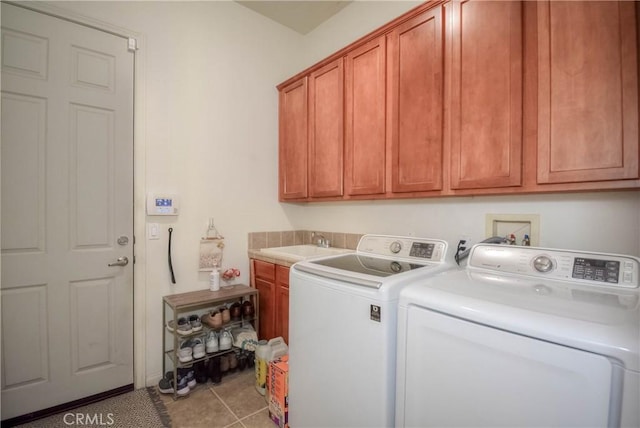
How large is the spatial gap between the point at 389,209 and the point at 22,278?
92.8 inches

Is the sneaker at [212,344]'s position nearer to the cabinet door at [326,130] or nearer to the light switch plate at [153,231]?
the light switch plate at [153,231]

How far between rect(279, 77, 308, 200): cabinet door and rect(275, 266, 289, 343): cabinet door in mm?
692

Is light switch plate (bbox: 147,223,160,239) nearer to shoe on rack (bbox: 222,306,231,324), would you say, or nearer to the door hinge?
shoe on rack (bbox: 222,306,231,324)

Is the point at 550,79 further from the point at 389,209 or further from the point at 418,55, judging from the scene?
the point at 389,209

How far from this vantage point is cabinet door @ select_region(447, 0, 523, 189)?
136cm

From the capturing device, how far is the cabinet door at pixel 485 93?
1.36 metres

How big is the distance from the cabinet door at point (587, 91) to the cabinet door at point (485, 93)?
0.10 metres

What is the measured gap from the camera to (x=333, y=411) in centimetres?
132

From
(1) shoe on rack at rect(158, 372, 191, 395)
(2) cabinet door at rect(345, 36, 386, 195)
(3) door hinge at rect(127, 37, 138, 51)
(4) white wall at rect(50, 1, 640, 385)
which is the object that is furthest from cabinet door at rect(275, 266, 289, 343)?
(3) door hinge at rect(127, 37, 138, 51)

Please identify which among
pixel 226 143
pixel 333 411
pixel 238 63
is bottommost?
pixel 333 411

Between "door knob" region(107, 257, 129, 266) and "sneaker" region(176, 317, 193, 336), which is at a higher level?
"door knob" region(107, 257, 129, 266)

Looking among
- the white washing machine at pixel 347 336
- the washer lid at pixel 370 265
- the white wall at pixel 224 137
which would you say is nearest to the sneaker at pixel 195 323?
the white wall at pixel 224 137

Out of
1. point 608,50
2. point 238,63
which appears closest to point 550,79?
point 608,50

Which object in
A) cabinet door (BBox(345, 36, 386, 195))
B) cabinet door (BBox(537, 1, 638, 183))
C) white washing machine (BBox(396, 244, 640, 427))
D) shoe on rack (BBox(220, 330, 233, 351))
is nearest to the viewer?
white washing machine (BBox(396, 244, 640, 427))
